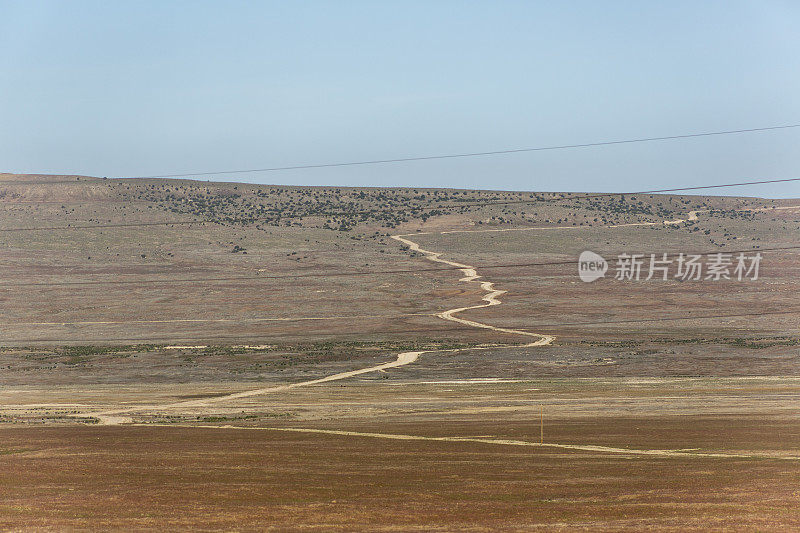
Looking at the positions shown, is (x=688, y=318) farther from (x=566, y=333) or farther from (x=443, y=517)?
(x=443, y=517)

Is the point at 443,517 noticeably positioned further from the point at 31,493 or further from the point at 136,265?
the point at 136,265

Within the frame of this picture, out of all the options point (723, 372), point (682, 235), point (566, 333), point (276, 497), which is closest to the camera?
point (276, 497)

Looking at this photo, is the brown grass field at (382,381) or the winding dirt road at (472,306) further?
the winding dirt road at (472,306)

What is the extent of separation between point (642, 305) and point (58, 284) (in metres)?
65.1

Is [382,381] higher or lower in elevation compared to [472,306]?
lower

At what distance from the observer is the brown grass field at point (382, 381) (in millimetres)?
20547

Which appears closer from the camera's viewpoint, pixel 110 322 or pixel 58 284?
pixel 110 322

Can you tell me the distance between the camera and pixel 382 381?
51562mm

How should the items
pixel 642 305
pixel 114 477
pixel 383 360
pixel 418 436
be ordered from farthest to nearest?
pixel 642 305 → pixel 383 360 → pixel 418 436 → pixel 114 477

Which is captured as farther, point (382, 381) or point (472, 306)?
point (472, 306)

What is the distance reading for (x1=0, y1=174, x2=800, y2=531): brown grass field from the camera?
20547 millimetres

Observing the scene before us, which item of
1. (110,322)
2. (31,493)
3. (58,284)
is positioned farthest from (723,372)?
(58,284)

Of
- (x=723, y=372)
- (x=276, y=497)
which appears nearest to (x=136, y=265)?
(x=723, y=372)

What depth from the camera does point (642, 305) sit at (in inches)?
3452
